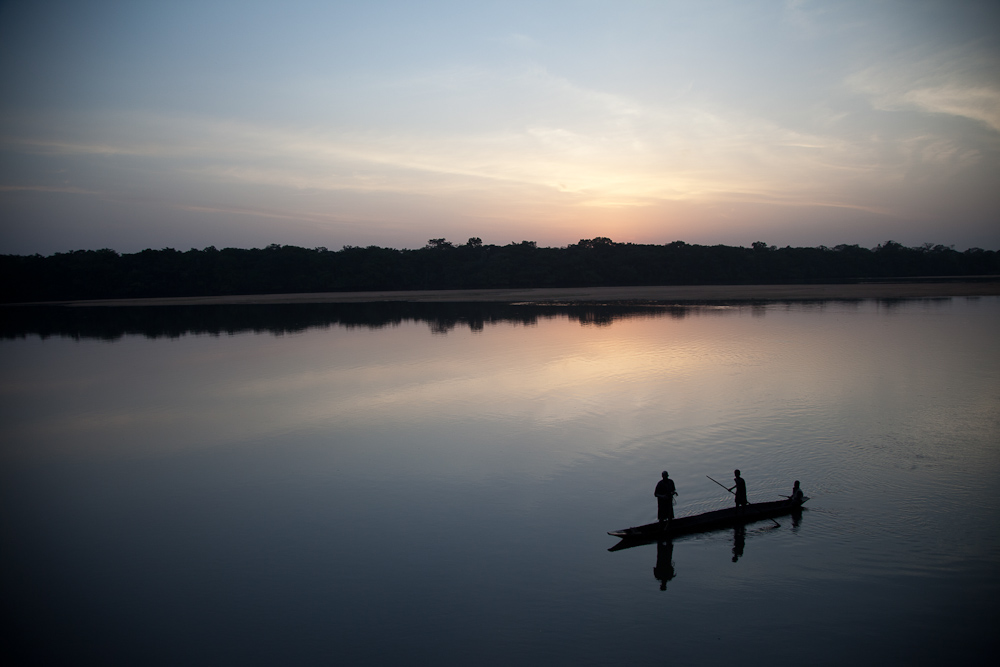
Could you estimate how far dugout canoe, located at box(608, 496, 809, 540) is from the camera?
9.52 metres

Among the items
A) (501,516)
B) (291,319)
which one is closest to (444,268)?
(291,319)

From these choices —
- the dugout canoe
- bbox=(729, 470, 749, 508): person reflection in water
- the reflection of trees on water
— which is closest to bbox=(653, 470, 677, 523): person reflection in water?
the dugout canoe

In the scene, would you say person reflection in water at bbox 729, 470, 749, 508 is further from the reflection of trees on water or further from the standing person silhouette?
the reflection of trees on water

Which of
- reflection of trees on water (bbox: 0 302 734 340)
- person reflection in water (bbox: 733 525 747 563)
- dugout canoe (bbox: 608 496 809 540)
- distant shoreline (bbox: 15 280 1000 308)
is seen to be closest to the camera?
person reflection in water (bbox: 733 525 747 563)

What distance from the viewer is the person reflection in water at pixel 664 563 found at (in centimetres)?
866

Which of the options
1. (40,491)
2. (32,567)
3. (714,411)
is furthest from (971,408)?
(40,491)

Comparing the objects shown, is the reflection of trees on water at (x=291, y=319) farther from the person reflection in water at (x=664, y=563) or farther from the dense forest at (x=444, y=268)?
the dense forest at (x=444, y=268)

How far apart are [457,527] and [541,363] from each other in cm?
1648

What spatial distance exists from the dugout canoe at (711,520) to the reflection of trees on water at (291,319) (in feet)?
102

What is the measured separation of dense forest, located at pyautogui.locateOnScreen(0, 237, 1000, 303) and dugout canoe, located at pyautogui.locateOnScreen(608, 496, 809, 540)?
3902 inches

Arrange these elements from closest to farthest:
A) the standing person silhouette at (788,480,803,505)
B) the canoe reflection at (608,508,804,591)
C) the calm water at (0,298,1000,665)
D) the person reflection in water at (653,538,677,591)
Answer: the calm water at (0,298,1000,665) < the person reflection in water at (653,538,677,591) < the canoe reflection at (608,508,804,591) < the standing person silhouette at (788,480,803,505)

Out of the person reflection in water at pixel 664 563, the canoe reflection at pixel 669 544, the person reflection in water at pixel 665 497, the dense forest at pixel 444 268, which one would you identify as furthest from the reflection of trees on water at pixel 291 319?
the dense forest at pixel 444 268

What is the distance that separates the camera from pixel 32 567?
966 cm

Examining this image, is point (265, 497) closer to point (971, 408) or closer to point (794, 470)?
point (794, 470)
